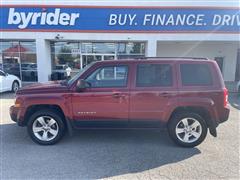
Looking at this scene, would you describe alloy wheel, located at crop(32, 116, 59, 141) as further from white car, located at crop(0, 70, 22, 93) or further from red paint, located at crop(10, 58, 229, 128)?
white car, located at crop(0, 70, 22, 93)

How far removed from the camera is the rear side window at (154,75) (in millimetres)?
4531

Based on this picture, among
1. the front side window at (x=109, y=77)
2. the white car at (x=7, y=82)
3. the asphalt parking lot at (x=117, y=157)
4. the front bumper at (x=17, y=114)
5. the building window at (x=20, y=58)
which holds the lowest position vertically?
the asphalt parking lot at (x=117, y=157)

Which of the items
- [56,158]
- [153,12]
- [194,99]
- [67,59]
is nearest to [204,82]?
[194,99]

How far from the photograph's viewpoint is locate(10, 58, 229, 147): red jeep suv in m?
4.49

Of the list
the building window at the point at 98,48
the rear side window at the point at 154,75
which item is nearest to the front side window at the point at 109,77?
the rear side window at the point at 154,75

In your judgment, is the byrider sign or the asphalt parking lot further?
the byrider sign

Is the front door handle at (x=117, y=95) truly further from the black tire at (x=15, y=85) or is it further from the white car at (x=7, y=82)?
Result: the black tire at (x=15, y=85)

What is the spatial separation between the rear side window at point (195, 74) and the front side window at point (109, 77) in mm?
1267

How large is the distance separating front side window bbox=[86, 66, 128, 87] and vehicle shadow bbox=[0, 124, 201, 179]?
137 centimetres

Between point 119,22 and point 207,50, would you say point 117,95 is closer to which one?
point 119,22

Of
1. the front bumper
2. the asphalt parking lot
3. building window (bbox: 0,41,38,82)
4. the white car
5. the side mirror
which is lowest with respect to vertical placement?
the asphalt parking lot

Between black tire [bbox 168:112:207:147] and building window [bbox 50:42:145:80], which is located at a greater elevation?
building window [bbox 50:42:145:80]

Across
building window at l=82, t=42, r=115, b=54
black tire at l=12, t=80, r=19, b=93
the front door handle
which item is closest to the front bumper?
the front door handle

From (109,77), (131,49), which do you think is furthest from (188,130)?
(131,49)
